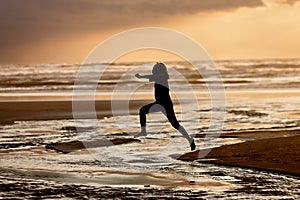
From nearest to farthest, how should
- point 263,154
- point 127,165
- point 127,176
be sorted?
point 127,176
point 127,165
point 263,154

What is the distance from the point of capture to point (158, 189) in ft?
37.6

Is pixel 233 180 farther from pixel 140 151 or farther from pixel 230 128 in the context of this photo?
pixel 230 128

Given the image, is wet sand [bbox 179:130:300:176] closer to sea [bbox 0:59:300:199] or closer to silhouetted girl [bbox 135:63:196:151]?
sea [bbox 0:59:300:199]

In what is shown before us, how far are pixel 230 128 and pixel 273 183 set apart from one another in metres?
9.62

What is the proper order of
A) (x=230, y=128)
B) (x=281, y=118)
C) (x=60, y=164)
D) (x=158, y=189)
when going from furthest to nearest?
(x=281, y=118) < (x=230, y=128) < (x=60, y=164) < (x=158, y=189)

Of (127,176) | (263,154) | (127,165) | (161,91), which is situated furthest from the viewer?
(263,154)

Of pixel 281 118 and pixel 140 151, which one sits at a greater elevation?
pixel 281 118

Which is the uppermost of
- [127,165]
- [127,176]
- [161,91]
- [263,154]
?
[161,91]

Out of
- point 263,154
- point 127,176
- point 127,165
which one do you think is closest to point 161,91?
point 127,165

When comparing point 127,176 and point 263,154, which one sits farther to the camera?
point 263,154

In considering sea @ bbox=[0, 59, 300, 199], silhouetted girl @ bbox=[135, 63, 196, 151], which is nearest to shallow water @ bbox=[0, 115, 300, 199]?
sea @ bbox=[0, 59, 300, 199]

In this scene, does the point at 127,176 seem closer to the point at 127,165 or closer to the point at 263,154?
the point at 127,165

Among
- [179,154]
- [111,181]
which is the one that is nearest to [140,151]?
[179,154]

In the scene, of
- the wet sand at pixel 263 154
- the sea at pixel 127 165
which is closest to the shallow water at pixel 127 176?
the sea at pixel 127 165
